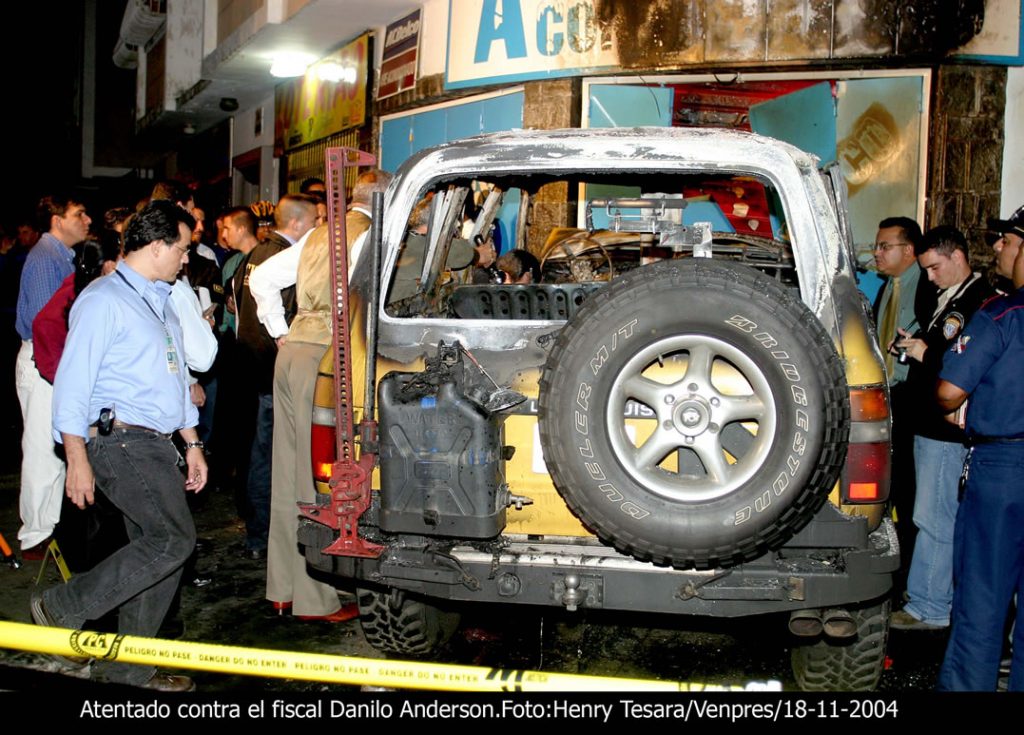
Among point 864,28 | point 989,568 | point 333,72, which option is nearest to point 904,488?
point 989,568

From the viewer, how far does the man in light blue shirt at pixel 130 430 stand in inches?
145

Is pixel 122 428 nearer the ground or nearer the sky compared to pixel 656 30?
nearer the ground

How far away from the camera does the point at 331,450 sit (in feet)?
12.1

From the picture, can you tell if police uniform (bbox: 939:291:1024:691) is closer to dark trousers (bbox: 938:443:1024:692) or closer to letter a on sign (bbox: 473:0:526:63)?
dark trousers (bbox: 938:443:1024:692)

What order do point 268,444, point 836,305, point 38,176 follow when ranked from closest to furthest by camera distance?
point 836,305 < point 268,444 < point 38,176

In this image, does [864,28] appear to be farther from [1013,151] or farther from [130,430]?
[130,430]

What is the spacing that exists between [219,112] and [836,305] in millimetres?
19013

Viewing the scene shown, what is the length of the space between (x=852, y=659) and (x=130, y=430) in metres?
3.06

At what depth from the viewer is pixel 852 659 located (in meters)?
3.57

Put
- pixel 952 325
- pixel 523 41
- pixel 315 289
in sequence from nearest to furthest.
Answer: pixel 952 325 < pixel 315 289 < pixel 523 41

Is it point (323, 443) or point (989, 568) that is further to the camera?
point (323, 443)

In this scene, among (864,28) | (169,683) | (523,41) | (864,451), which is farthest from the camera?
(523,41)

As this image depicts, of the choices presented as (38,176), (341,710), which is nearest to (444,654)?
(341,710)

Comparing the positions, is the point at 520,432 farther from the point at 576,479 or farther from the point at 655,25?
the point at 655,25
